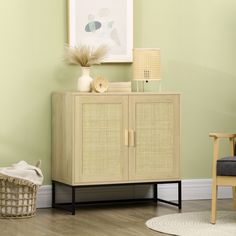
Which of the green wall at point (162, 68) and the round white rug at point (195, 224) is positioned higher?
the green wall at point (162, 68)

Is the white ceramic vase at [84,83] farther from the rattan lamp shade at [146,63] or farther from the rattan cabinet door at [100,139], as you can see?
the rattan lamp shade at [146,63]

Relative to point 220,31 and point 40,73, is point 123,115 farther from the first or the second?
point 220,31

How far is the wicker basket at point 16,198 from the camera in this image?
17.8ft

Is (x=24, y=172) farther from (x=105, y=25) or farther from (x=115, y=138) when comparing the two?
(x=105, y=25)

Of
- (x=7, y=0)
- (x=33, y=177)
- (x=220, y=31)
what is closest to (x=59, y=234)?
(x=33, y=177)

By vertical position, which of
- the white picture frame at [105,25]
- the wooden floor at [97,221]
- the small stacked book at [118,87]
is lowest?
the wooden floor at [97,221]

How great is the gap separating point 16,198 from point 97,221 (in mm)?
617

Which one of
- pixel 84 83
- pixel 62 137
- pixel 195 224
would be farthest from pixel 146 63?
pixel 195 224

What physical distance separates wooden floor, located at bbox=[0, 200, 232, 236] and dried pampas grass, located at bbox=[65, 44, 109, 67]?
112 centimetres

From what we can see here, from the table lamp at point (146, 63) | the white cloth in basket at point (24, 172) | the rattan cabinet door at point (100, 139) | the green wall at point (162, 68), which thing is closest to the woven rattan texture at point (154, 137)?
the rattan cabinet door at point (100, 139)

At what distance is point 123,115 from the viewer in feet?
18.6

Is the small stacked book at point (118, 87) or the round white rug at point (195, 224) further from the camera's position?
the small stacked book at point (118, 87)

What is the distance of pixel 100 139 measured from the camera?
5.62m

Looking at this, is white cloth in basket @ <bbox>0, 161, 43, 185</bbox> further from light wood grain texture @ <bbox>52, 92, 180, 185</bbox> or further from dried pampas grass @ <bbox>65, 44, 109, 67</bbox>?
dried pampas grass @ <bbox>65, 44, 109, 67</bbox>
